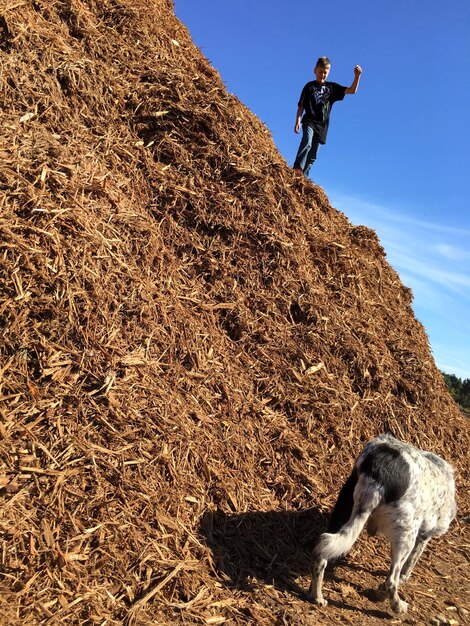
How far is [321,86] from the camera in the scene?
876 centimetres

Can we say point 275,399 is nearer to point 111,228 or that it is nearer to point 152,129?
point 111,228

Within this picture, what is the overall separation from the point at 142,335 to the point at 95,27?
16.1ft

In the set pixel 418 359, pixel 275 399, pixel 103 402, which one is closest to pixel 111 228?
pixel 103 402

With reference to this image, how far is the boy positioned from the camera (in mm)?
8641

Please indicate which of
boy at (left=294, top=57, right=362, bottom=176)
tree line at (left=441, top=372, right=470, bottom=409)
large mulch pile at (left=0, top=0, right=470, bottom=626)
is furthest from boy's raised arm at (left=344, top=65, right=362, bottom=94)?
tree line at (left=441, top=372, right=470, bottom=409)

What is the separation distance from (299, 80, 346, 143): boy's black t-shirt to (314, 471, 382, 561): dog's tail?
611cm

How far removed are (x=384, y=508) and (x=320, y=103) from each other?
21.9 feet

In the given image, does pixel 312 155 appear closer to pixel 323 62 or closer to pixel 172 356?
pixel 323 62

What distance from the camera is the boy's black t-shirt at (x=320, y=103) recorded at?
866 centimetres

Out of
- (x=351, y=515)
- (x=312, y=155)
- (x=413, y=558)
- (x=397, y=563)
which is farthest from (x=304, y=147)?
(x=397, y=563)

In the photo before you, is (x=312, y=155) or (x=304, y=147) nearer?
(x=304, y=147)

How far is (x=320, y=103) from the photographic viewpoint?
8.68 meters

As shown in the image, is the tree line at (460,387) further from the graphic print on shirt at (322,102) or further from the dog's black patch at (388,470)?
the dog's black patch at (388,470)

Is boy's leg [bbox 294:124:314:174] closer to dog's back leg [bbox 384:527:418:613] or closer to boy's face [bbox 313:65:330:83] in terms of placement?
boy's face [bbox 313:65:330:83]
